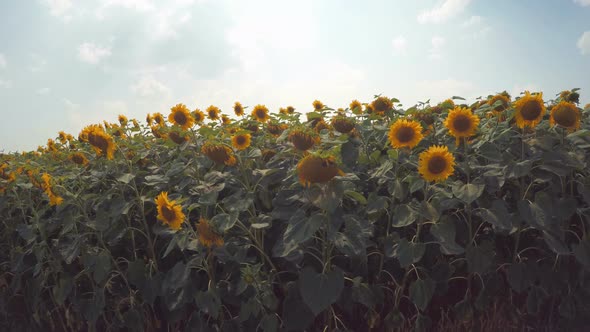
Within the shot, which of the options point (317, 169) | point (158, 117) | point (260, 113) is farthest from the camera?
point (158, 117)

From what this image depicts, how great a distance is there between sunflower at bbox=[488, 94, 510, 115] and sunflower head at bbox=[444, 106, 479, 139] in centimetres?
85

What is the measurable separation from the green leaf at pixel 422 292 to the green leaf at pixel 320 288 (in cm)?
Result: 45

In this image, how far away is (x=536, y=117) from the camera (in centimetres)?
288

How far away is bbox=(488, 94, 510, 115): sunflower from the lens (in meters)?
3.66

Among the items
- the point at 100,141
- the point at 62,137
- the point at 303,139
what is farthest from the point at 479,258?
the point at 62,137

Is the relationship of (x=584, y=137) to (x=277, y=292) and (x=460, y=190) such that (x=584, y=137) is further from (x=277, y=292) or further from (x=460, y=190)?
(x=277, y=292)

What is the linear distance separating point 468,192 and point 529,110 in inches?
30.7

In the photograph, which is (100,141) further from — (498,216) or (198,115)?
(498,216)

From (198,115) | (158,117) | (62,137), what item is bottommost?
(198,115)

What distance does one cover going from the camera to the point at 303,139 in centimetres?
274

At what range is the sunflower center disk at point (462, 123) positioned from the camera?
2799mm

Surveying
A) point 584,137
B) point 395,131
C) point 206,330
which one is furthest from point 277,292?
point 584,137

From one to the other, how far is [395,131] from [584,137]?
4.54ft

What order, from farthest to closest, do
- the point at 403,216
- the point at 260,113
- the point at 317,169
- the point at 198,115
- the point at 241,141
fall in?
the point at 260,113, the point at 198,115, the point at 241,141, the point at 403,216, the point at 317,169
